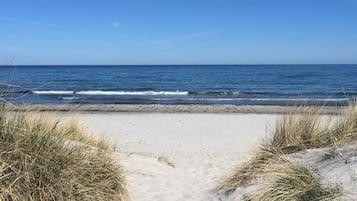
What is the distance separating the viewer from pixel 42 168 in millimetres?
3957

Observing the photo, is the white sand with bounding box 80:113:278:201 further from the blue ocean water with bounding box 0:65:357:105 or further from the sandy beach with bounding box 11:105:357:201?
the blue ocean water with bounding box 0:65:357:105

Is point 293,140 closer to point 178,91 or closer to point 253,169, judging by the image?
point 253,169

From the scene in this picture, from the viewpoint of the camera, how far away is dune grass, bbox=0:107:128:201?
12.2 feet

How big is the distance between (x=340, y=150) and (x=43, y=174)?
3.44 metres

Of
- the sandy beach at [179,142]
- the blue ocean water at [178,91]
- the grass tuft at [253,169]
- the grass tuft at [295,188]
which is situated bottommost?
the blue ocean water at [178,91]

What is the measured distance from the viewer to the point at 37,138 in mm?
4164

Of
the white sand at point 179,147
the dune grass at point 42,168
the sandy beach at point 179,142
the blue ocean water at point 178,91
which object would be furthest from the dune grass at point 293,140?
the blue ocean water at point 178,91

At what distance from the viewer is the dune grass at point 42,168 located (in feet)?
12.2

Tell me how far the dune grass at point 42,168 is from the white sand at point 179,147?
1125 millimetres

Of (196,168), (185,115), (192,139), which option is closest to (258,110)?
(185,115)

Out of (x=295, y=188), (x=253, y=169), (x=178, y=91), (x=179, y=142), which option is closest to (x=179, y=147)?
(x=179, y=142)

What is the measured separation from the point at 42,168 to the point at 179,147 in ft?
23.7

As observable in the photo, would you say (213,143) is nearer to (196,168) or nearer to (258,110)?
(196,168)

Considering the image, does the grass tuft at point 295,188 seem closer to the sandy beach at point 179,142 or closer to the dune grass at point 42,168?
the sandy beach at point 179,142
